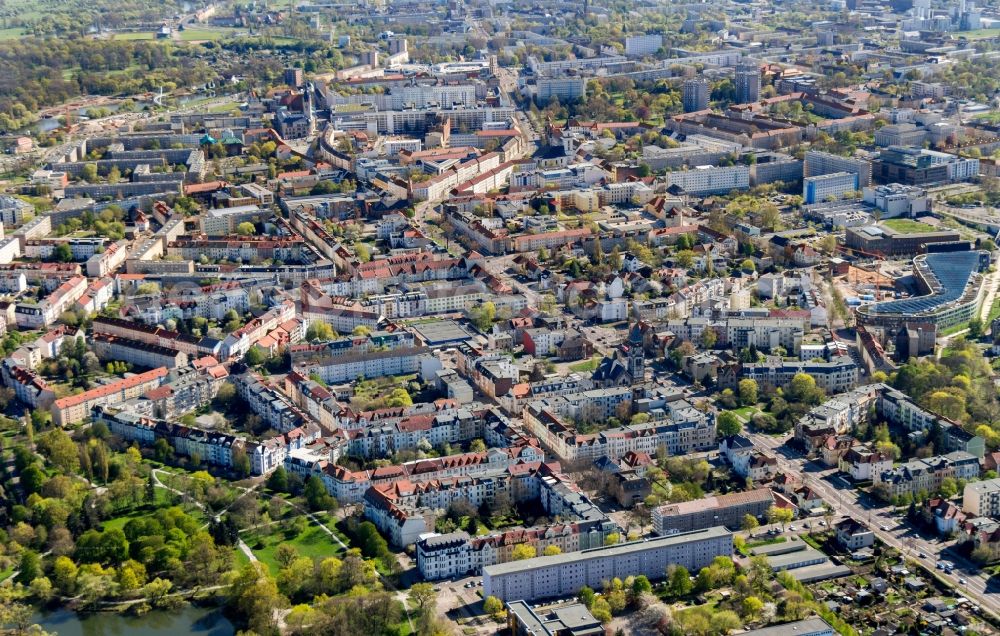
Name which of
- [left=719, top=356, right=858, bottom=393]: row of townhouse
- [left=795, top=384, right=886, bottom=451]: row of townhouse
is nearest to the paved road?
[left=795, top=384, right=886, bottom=451]: row of townhouse

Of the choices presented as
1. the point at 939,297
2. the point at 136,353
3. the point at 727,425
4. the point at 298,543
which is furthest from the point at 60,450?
the point at 939,297

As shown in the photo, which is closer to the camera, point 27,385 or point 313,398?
point 313,398

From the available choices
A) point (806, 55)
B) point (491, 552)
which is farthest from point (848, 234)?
point (806, 55)

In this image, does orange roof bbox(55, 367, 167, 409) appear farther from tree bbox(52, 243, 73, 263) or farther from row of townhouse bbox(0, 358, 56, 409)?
tree bbox(52, 243, 73, 263)

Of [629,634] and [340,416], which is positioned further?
[340,416]

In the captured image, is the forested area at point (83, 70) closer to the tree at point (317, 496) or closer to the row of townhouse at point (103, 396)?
the row of townhouse at point (103, 396)

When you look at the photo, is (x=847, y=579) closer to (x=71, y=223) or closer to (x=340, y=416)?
(x=340, y=416)

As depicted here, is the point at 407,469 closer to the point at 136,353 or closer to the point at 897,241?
the point at 136,353
